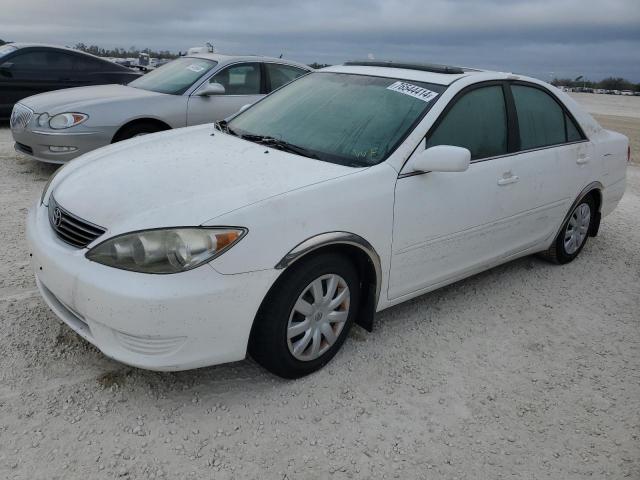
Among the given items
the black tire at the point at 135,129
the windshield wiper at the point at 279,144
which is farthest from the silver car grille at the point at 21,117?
the windshield wiper at the point at 279,144

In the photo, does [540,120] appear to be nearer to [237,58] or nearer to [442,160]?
[442,160]

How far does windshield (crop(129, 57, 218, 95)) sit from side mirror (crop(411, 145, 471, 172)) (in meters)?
4.44

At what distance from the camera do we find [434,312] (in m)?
3.81

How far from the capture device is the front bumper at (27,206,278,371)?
236 cm

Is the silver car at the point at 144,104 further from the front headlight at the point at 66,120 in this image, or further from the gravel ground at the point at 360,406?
the gravel ground at the point at 360,406

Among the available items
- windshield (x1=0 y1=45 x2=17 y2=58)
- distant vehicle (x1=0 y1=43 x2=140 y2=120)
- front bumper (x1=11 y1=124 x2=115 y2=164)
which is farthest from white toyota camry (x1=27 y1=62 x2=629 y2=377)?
windshield (x1=0 y1=45 x2=17 y2=58)

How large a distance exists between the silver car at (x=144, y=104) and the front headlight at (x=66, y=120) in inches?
0.4

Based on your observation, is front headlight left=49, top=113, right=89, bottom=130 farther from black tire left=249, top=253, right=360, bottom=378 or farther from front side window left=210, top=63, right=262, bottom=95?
black tire left=249, top=253, right=360, bottom=378

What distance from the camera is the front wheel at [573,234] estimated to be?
15.2 ft

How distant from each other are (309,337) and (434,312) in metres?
1.25

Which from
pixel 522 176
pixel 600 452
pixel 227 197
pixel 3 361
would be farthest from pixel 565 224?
pixel 3 361

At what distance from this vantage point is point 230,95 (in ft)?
23.0

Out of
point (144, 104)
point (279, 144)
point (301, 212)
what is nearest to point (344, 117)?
point (279, 144)

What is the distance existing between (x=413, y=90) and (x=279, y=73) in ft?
14.1
